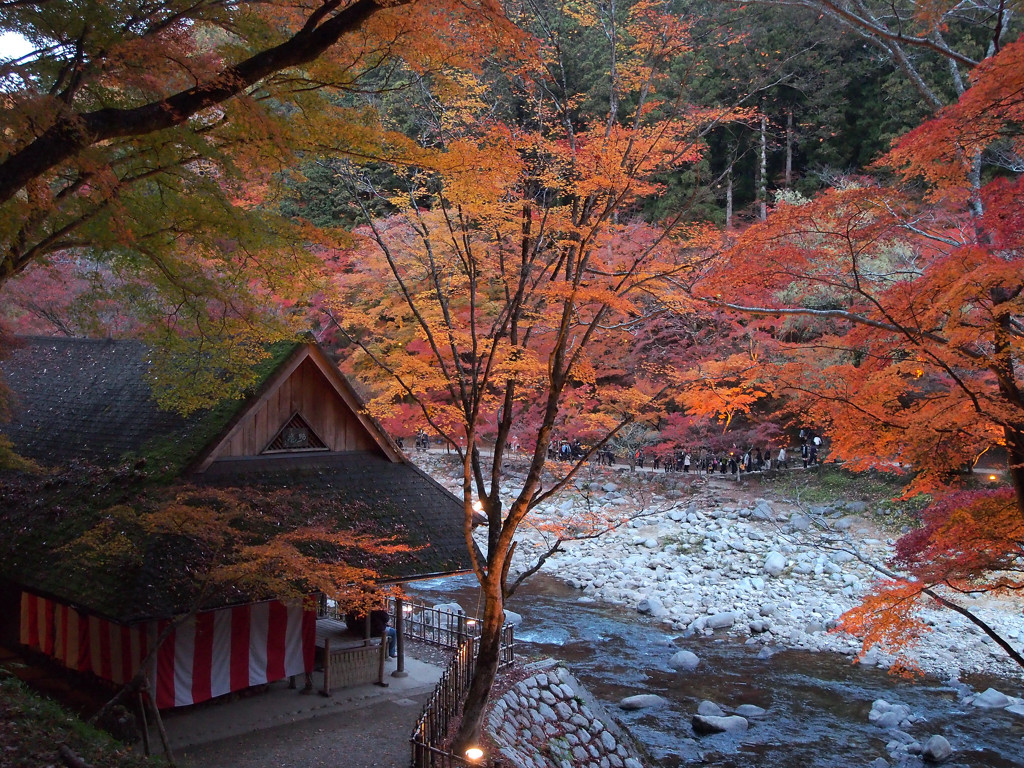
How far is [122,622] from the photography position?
7.93m

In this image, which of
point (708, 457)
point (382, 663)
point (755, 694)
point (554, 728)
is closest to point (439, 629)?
point (382, 663)

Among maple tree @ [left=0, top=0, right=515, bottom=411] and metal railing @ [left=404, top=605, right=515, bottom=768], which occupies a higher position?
maple tree @ [left=0, top=0, right=515, bottom=411]

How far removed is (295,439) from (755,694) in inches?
409

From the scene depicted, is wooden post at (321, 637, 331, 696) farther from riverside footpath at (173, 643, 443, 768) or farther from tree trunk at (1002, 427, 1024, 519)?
tree trunk at (1002, 427, 1024, 519)

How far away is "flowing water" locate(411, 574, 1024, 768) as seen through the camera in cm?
1227

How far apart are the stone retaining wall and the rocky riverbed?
4.52 meters

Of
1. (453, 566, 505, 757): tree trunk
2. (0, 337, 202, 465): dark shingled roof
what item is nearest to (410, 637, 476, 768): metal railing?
(453, 566, 505, 757): tree trunk

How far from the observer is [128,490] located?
9.98 m

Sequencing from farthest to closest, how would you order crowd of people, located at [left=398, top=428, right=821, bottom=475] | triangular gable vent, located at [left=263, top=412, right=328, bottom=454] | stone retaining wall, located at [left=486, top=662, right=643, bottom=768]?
crowd of people, located at [left=398, top=428, right=821, bottom=475] → triangular gable vent, located at [left=263, top=412, right=328, bottom=454] → stone retaining wall, located at [left=486, top=662, right=643, bottom=768]

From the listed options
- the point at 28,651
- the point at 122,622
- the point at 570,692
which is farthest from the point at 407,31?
the point at 28,651

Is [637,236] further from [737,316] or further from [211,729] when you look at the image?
[211,729]

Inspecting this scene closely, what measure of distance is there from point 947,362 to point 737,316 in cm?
1554

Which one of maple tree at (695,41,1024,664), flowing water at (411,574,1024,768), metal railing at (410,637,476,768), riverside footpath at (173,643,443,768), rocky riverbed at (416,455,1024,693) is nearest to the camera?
maple tree at (695,41,1024,664)

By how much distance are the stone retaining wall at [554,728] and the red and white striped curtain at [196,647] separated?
312 centimetres
